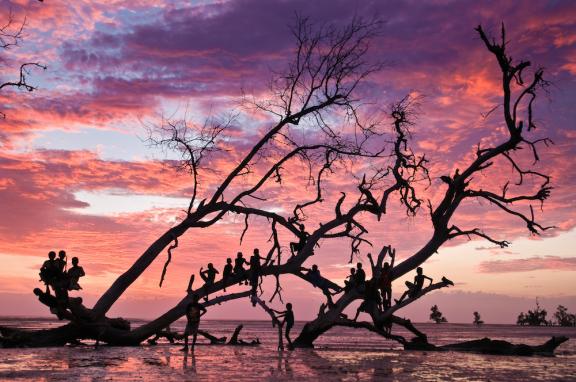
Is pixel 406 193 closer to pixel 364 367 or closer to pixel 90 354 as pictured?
pixel 364 367

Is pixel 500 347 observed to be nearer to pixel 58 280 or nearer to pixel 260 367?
pixel 260 367

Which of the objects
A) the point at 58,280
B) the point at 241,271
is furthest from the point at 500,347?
the point at 58,280

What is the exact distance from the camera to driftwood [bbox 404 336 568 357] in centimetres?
1916

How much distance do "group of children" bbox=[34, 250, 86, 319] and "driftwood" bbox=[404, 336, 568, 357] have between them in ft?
37.9

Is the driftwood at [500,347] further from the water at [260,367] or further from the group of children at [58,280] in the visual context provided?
the group of children at [58,280]

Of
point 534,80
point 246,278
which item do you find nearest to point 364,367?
point 246,278

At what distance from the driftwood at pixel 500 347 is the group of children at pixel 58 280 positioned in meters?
11.5

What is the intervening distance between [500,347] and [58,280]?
14007mm

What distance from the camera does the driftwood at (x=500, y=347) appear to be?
19.2 metres

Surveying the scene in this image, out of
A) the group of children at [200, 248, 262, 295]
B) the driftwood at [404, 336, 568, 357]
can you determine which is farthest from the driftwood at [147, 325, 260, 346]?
the driftwood at [404, 336, 568, 357]

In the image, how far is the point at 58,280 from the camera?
18.1m

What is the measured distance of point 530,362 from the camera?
54.6ft

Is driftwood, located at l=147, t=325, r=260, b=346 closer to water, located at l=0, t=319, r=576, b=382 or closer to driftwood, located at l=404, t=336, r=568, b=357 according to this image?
water, located at l=0, t=319, r=576, b=382

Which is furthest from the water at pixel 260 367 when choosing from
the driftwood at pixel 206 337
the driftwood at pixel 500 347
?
the driftwood at pixel 206 337
